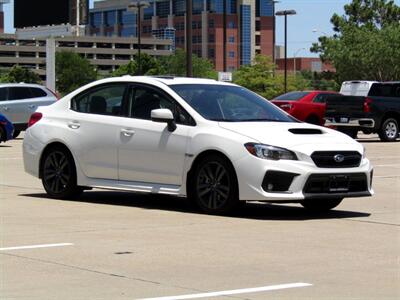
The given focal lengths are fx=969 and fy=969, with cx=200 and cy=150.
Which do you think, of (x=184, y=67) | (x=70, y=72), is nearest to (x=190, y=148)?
(x=184, y=67)

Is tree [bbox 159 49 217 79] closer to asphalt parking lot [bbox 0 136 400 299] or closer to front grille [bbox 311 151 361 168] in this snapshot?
asphalt parking lot [bbox 0 136 400 299]

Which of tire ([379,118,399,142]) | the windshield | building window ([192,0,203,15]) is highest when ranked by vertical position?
building window ([192,0,203,15])

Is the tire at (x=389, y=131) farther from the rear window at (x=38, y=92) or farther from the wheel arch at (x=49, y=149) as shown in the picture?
the wheel arch at (x=49, y=149)

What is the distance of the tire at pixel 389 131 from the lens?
101ft

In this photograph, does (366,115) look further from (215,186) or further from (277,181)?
(277,181)

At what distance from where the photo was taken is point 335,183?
37.3 ft

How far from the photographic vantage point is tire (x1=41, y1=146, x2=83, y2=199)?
13031mm

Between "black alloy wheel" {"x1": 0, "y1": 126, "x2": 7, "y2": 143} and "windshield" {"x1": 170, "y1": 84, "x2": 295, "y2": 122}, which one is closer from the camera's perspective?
"windshield" {"x1": 170, "y1": 84, "x2": 295, "y2": 122}

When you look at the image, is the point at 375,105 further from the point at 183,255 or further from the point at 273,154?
the point at 183,255

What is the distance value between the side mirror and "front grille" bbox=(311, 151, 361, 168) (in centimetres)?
185

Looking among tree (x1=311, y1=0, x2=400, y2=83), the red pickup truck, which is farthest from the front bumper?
tree (x1=311, y1=0, x2=400, y2=83)

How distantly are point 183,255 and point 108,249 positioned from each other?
30.3 inches

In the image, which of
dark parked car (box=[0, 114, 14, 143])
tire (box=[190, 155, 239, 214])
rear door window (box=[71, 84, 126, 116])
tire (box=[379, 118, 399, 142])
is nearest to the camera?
tire (box=[190, 155, 239, 214])

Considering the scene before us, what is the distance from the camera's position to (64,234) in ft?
32.6
